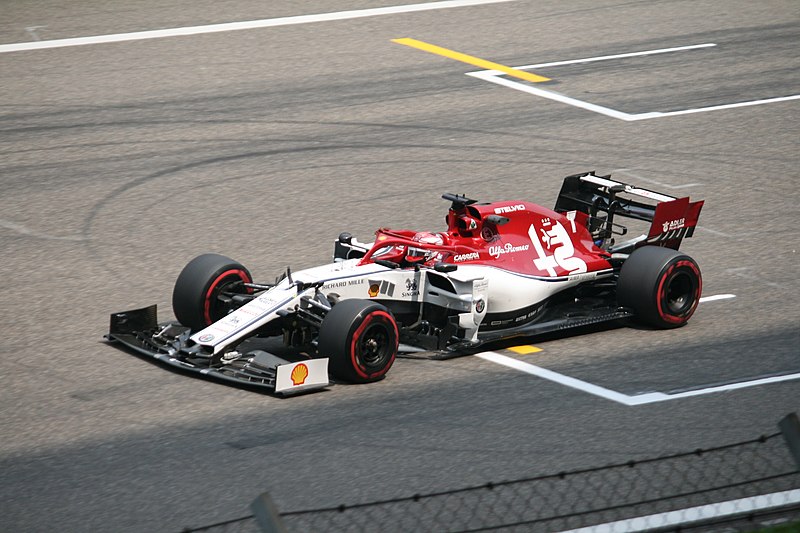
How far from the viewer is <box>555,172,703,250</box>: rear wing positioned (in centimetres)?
1251

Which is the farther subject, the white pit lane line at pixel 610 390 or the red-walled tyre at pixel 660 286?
the red-walled tyre at pixel 660 286

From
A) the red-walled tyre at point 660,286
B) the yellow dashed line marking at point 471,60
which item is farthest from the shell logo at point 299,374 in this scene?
the yellow dashed line marking at point 471,60

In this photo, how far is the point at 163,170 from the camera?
55.1ft

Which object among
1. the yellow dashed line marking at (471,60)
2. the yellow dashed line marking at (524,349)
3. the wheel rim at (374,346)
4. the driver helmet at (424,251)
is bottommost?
the yellow dashed line marking at (524,349)

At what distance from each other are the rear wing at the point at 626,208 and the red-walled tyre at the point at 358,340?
2989mm

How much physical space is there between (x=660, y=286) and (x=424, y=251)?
7.06 feet

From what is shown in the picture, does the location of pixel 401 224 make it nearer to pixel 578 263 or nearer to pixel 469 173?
pixel 469 173

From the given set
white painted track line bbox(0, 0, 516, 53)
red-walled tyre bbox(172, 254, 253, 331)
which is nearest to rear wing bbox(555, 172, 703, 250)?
red-walled tyre bbox(172, 254, 253, 331)

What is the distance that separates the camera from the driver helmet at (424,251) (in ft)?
38.0

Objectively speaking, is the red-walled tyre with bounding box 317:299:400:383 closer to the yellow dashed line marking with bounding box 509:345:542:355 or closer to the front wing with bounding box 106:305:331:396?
the front wing with bounding box 106:305:331:396

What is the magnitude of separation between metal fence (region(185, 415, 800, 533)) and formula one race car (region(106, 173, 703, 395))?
2.12 m

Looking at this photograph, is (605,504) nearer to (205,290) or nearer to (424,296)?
(424,296)

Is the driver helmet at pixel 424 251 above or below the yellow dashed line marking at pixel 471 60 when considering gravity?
below

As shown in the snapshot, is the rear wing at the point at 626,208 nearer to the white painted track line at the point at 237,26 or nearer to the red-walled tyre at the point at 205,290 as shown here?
the red-walled tyre at the point at 205,290
